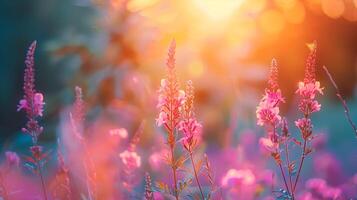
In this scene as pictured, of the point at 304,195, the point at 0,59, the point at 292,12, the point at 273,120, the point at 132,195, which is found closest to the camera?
the point at 273,120

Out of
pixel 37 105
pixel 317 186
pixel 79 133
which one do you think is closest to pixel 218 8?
pixel 317 186

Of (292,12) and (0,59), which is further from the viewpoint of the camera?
(0,59)

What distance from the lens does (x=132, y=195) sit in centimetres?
304

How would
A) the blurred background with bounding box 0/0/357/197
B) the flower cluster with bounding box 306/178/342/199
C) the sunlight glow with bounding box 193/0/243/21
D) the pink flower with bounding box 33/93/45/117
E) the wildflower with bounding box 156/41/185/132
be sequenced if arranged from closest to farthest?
the wildflower with bounding box 156/41/185/132 < the pink flower with bounding box 33/93/45/117 < the flower cluster with bounding box 306/178/342/199 < the blurred background with bounding box 0/0/357/197 < the sunlight glow with bounding box 193/0/243/21

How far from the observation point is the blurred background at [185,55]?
628cm

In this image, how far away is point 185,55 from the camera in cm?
624

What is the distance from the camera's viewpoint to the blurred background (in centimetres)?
628

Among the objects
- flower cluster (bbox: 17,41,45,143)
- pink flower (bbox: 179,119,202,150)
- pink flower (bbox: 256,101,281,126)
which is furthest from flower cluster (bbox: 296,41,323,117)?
flower cluster (bbox: 17,41,45,143)

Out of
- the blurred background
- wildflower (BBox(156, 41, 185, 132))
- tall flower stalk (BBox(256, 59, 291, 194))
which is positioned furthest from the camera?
the blurred background

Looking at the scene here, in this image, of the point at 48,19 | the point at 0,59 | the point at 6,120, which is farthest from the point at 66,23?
the point at 6,120

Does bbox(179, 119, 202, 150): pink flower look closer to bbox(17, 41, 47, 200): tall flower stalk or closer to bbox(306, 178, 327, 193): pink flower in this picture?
bbox(17, 41, 47, 200): tall flower stalk

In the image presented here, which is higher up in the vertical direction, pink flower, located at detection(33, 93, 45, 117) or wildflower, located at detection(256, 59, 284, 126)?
pink flower, located at detection(33, 93, 45, 117)

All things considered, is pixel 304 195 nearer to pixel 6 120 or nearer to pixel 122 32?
pixel 122 32

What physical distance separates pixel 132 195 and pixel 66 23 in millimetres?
4833
